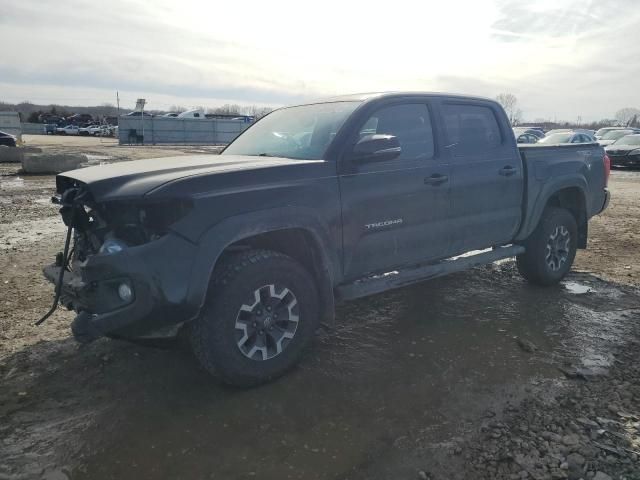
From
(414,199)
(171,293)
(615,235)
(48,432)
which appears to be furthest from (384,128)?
(615,235)

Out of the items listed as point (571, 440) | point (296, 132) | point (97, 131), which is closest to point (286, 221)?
point (296, 132)

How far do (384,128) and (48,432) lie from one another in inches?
124

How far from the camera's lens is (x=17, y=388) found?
330 cm

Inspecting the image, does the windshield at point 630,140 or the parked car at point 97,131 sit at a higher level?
the parked car at point 97,131

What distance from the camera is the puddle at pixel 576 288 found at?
18.0ft

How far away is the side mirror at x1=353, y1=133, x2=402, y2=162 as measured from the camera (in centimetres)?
354

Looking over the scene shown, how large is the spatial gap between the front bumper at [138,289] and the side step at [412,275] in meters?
1.28

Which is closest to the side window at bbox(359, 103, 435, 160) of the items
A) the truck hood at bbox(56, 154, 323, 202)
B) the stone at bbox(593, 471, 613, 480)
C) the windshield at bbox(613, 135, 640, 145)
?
the truck hood at bbox(56, 154, 323, 202)

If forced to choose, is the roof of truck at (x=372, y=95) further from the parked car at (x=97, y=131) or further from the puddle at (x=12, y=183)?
the parked car at (x=97, y=131)

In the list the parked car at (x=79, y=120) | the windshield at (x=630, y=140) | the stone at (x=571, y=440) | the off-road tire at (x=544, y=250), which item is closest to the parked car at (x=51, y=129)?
the parked car at (x=79, y=120)

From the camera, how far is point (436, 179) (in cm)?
419

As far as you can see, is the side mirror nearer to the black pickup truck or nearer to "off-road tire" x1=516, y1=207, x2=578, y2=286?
the black pickup truck

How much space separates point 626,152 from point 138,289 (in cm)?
2321

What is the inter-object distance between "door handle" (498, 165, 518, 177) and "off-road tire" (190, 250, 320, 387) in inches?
97.0
